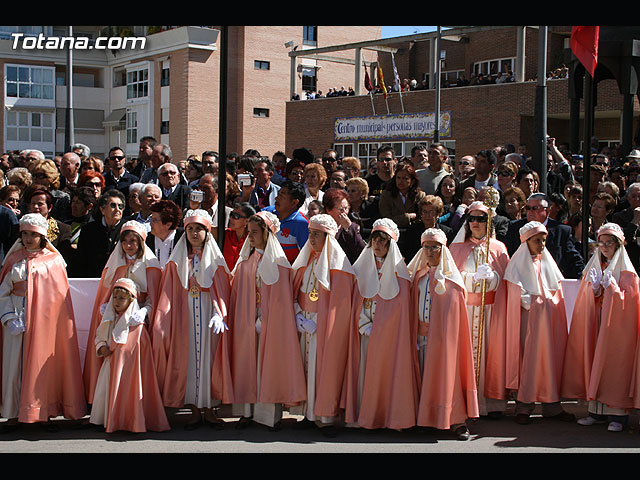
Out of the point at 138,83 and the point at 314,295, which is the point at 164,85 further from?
the point at 314,295

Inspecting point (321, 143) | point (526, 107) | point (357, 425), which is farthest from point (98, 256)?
point (321, 143)

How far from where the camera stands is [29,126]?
5128cm

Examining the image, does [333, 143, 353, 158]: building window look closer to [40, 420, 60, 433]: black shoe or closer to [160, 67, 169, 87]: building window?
[160, 67, 169, 87]: building window

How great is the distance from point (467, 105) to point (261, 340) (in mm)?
26787

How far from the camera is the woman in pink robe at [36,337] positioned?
22.4 ft

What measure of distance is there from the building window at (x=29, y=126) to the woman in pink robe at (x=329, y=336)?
4816cm

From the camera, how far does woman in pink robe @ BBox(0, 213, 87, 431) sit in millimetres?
6812

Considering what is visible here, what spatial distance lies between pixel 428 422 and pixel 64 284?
11.2 ft

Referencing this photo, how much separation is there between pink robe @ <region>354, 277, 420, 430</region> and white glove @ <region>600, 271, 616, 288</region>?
5.78 ft

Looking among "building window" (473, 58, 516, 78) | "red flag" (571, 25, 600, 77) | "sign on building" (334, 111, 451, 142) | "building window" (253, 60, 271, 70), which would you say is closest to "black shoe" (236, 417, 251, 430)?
"red flag" (571, 25, 600, 77)

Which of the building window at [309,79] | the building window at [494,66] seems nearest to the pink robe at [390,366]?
the building window at [494,66]

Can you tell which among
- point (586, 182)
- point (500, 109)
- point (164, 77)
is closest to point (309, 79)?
point (164, 77)
